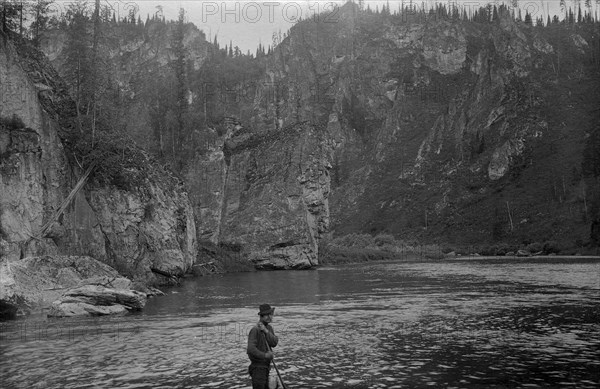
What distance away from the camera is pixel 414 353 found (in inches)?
873

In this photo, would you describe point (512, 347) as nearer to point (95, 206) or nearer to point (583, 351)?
point (583, 351)

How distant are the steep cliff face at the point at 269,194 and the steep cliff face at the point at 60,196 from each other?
76.3 feet

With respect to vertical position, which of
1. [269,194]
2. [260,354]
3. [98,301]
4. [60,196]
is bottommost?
[98,301]

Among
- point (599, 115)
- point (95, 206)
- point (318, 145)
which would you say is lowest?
point (95, 206)

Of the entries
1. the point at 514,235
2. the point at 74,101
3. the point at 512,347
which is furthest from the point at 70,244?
the point at 514,235

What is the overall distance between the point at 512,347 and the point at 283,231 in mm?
72058

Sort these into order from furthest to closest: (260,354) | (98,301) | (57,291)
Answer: (57,291) → (98,301) → (260,354)

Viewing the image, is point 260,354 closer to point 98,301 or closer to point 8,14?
point 98,301

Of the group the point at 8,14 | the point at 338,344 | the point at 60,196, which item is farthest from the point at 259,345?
the point at 8,14

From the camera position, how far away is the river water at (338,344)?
18.3m

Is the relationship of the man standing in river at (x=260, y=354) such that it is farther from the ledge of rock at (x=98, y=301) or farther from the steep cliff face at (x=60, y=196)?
the steep cliff face at (x=60, y=196)

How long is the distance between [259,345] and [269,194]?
8367 cm

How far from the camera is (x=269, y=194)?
98.4 metres

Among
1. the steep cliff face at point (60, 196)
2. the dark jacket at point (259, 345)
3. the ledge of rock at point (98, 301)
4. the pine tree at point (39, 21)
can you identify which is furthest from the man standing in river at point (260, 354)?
the pine tree at point (39, 21)
